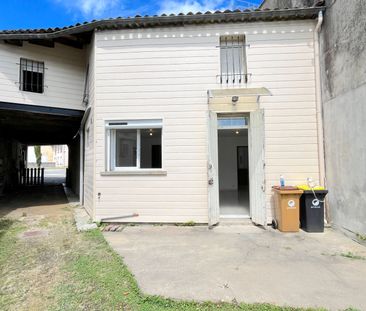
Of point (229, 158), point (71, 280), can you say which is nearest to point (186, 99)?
point (71, 280)

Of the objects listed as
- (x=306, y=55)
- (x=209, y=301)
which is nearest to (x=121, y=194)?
(x=209, y=301)

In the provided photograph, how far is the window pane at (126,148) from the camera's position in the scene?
6.30 m

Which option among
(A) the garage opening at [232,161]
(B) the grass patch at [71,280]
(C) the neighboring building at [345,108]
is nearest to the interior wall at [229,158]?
(A) the garage opening at [232,161]

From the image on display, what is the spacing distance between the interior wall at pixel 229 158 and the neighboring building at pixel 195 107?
621 centimetres

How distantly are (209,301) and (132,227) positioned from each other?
345 cm

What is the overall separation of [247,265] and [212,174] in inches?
98.4

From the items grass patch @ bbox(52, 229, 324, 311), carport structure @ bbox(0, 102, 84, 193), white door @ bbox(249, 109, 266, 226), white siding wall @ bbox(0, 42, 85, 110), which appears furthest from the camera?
carport structure @ bbox(0, 102, 84, 193)

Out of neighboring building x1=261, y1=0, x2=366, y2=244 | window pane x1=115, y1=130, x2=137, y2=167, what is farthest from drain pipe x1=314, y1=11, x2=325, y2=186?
window pane x1=115, y1=130, x2=137, y2=167

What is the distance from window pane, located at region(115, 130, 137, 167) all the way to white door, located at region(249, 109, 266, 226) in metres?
2.94

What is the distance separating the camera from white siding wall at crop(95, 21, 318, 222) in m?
5.91

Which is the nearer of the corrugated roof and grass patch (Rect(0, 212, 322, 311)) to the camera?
grass patch (Rect(0, 212, 322, 311))

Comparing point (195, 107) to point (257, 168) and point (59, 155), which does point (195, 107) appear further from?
point (59, 155)

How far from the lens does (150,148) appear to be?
6395 mm

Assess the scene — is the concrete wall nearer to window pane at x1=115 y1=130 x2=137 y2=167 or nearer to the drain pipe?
the drain pipe
